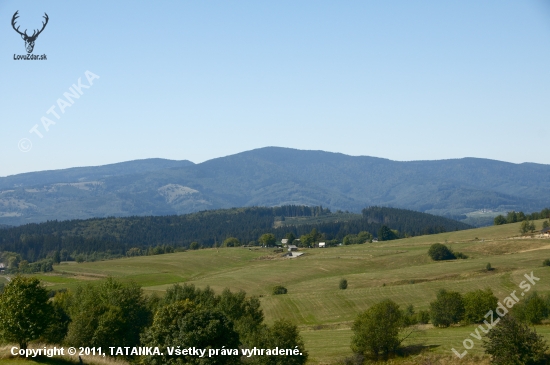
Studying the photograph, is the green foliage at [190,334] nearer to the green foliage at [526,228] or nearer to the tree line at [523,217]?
the green foliage at [526,228]

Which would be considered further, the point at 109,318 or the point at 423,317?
the point at 423,317

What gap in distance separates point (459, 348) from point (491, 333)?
14.5ft

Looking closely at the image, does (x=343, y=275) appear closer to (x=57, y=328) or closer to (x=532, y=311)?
(x=532, y=311)

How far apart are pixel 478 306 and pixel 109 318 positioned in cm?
3623

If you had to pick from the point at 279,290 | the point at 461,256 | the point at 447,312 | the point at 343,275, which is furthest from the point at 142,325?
the point at 461,256

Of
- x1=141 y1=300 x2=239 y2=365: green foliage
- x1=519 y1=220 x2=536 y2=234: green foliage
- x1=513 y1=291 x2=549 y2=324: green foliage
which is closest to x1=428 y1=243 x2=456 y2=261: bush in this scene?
x1=519 y1=220 x2=536 y2=234: green foliage

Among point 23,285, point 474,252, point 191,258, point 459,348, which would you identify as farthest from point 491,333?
point 191,258

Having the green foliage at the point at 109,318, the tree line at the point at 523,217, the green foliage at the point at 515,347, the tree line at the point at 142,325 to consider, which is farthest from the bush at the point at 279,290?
the tree line at the point at 523,217

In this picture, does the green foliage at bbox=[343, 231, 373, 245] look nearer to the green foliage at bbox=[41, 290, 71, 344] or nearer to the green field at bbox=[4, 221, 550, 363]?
the green field at bbox=[4, 221, 550, 363]

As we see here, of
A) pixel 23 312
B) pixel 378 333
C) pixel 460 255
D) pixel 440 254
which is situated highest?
pixel 23 312

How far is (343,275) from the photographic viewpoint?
109 metres

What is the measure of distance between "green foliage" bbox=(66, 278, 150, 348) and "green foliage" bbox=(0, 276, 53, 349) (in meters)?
7.20

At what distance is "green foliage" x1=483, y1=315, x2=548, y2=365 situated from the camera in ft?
124

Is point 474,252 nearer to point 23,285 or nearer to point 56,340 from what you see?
point 56,340
